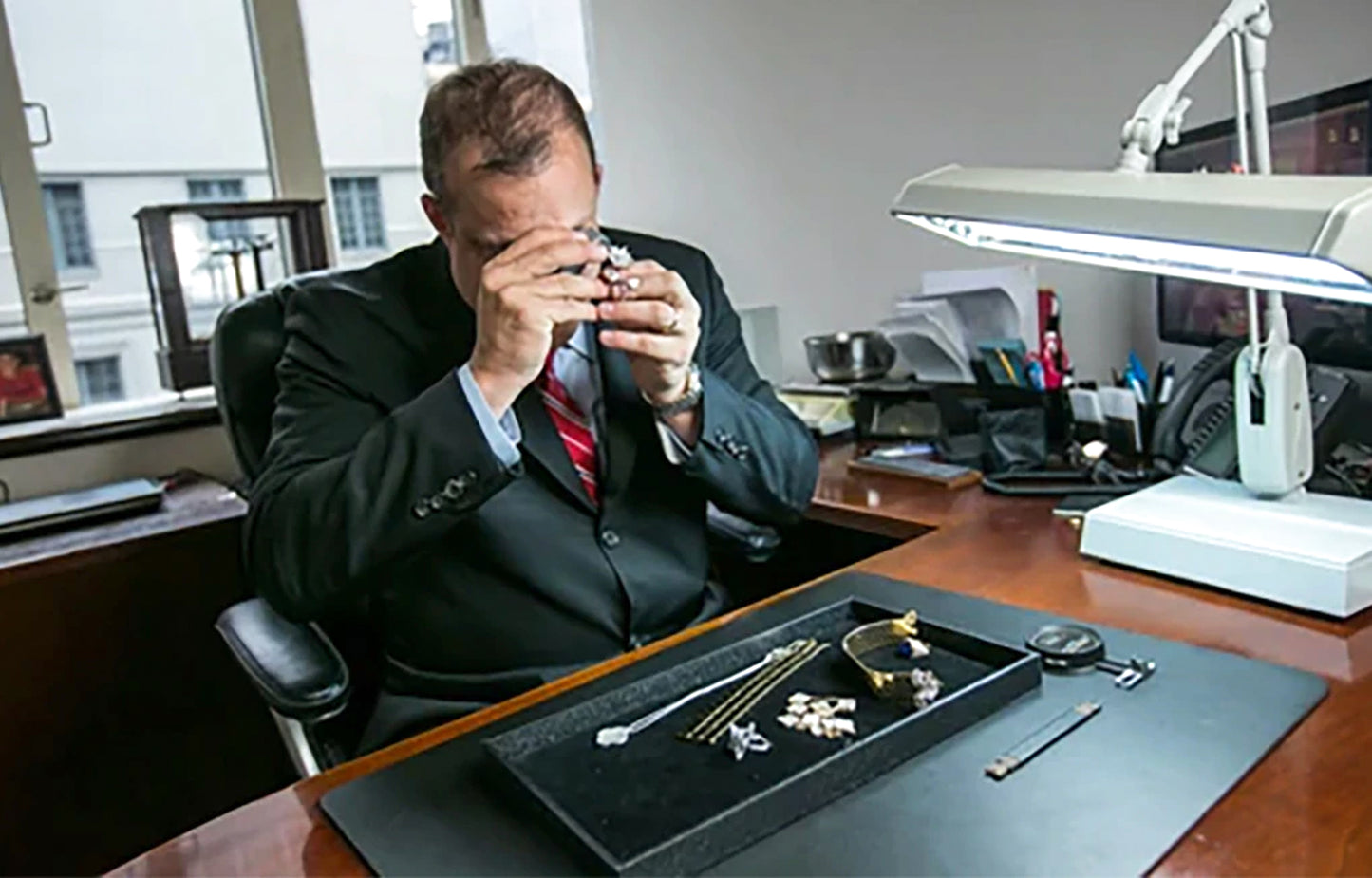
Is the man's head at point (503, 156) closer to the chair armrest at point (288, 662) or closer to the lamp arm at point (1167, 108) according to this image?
the chair armrest at point (288, 662)

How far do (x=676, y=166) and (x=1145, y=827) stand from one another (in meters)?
1.77

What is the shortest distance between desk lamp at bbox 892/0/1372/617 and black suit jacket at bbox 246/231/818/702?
0.38 m

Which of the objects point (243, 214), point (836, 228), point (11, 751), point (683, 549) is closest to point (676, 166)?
point (836, 228)

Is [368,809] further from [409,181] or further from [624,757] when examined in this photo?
[409,181]

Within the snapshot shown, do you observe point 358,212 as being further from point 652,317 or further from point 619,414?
point 652,317

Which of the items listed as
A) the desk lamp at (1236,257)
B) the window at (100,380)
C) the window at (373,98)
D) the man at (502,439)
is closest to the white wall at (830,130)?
the window at (373,98)

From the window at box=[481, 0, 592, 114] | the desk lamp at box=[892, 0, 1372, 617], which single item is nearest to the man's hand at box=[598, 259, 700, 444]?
the desk lamp at box=[892, 0, 1372, 617]

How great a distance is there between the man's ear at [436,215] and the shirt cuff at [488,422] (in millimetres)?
220

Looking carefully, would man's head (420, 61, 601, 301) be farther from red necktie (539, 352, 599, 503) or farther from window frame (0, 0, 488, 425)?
window frame (0, 0, 488, 425)

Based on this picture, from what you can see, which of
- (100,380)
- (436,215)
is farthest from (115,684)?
(436,215)

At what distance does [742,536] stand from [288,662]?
0.63 meters

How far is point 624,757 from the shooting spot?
776mm

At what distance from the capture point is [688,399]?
1146 mm

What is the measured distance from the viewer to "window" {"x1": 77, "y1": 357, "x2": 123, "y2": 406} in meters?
2.14
